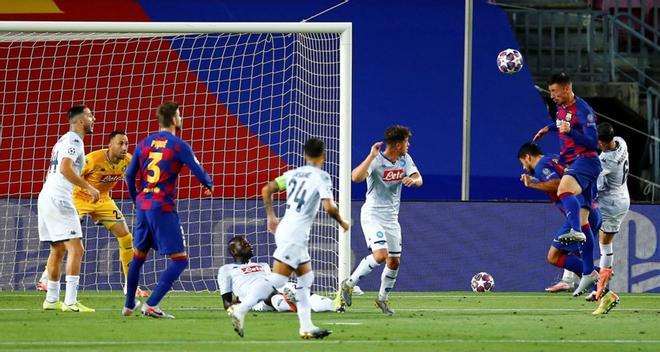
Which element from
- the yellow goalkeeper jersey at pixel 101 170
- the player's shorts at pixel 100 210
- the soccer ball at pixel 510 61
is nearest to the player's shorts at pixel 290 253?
the yellow goalkeeper jersey at pixel 101 170

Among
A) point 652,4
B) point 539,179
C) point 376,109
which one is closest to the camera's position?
point 539,179

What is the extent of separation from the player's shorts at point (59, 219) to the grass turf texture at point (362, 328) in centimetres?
81

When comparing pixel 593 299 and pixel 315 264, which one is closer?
pixel 593 299

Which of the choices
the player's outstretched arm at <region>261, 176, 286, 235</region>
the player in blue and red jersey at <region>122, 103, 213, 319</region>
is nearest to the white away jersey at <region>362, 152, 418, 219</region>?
the player in blue and red jersey at <region>122, 103, 213, 319</region>

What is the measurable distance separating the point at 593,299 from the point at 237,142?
752 cm

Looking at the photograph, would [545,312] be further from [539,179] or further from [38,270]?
[38,270]

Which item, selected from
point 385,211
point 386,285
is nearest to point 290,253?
point 386,285

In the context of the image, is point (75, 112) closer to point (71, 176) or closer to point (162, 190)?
point (71, 176)

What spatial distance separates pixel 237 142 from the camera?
20969 mm

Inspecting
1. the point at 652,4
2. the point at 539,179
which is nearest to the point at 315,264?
the point at 539,179

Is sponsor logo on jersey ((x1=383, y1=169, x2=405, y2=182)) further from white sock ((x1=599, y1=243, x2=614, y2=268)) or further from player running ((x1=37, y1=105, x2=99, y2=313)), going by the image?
white sock ((x1=599, y1=243, x2=614, y2=268))

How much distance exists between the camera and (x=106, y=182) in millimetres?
15586

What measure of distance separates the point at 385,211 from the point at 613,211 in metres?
5.18

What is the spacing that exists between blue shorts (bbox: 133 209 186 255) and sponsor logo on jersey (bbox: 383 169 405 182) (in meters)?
2.40
